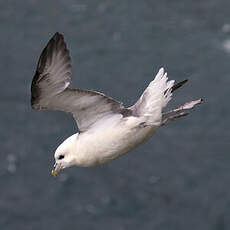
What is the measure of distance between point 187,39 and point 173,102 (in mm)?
14941

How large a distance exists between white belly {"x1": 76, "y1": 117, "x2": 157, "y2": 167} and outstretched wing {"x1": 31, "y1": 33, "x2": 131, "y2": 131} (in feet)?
1.30

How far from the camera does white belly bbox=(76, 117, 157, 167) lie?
1124cm

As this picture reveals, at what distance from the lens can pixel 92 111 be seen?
37.8 feet

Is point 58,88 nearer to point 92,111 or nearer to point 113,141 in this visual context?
point 92,111

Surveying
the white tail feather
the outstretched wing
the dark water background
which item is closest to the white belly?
the white tail feather

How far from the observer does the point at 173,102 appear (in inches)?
2281

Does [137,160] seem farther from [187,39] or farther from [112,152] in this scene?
[112,152]

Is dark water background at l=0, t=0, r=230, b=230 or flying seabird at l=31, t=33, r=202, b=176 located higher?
dark water background at l=0, t=0, r=230, b=230

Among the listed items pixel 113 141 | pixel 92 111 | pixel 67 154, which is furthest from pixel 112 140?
pixel 67 154

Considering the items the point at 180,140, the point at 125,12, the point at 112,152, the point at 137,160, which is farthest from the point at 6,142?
the point at 112,152

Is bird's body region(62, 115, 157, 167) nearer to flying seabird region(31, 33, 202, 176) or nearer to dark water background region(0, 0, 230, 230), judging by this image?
flying seabird region(31, 33, 202, 176)

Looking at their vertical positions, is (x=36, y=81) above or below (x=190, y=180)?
below

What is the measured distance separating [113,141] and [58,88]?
4.06 feet

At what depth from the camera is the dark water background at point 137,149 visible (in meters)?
54.7
